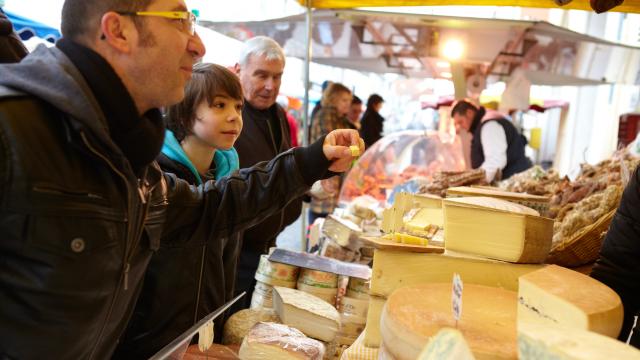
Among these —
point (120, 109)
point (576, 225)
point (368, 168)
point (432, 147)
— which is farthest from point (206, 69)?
point (432, 147)

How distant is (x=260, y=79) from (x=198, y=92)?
0.92 meters

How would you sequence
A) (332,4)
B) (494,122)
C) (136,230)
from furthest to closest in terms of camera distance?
(494,122) < (332,4) < (136,230)

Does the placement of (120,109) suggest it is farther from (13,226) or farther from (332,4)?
(332,4)

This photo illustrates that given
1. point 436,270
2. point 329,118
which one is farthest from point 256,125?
point 329,118

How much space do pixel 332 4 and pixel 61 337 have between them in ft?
10.4

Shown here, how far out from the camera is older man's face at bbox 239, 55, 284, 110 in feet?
9.68

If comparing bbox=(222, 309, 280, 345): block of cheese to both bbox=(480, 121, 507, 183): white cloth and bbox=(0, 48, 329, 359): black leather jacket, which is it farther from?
bbox=(480, 121, 507, 183): white cloth

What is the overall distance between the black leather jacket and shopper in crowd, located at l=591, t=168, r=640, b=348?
134 cm

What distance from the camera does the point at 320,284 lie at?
6.97ft

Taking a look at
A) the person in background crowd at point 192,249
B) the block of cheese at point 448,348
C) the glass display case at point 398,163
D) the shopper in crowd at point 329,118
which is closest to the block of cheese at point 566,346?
the block of cheese at point 448,348

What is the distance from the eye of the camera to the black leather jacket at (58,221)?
39.9 inches

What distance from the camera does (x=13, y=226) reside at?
3.30 feet

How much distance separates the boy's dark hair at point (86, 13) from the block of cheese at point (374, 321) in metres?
0.92

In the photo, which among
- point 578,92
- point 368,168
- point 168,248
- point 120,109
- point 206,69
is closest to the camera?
point 120,109
